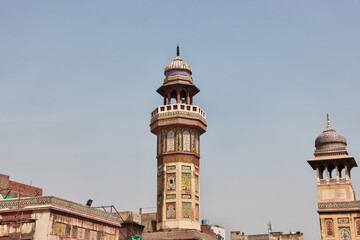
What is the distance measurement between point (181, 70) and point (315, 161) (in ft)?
46.0

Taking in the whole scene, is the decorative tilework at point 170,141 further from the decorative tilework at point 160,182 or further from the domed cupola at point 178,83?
the domed cupola at point 178,83

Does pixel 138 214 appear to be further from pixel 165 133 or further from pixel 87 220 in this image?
pixel 87 220

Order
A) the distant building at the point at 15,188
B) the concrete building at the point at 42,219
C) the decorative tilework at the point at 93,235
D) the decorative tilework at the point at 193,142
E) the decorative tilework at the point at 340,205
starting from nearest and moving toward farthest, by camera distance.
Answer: the concrete building at the point at 42,219
the decorative tilework at the point at 93,235
the decorative tilework at the point at 340,205
the decorative tilework at the point at 193,142
the distant building at the point at 15,188

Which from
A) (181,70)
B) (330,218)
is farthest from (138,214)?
(330,218)

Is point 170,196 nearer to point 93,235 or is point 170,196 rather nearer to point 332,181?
point 93,235

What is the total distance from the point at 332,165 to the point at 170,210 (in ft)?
50.3

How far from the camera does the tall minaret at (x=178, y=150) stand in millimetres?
38312

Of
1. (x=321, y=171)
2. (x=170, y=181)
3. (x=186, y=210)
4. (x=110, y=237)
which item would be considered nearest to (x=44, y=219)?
(x=110, y=237)

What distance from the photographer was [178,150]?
3966 cm

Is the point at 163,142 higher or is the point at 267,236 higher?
the point at 163,142

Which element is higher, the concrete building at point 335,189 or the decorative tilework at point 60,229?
the concrete building at point 335,189

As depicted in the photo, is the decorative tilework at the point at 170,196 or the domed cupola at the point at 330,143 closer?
the decorative tilework at the point at 170,196

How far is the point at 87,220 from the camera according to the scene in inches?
1089

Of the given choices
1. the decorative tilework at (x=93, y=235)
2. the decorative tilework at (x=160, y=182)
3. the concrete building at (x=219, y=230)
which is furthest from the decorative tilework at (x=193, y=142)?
the concrete building at (x=219, y=230)
